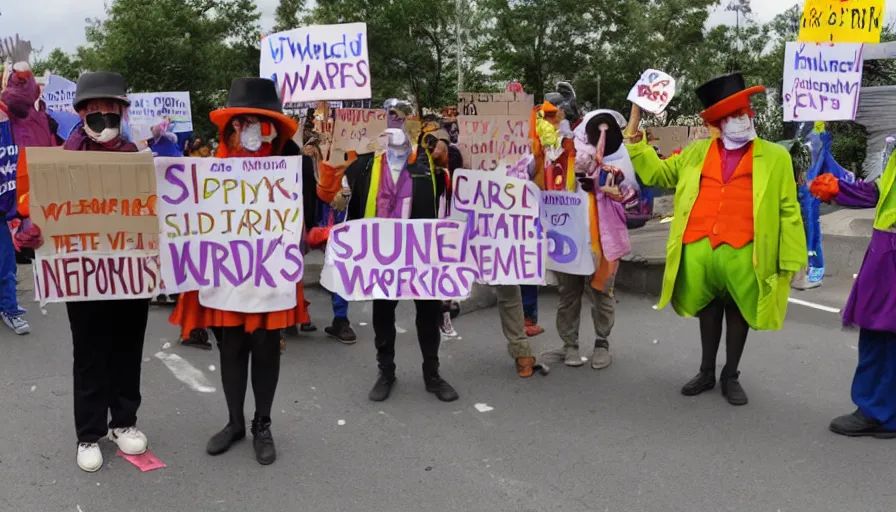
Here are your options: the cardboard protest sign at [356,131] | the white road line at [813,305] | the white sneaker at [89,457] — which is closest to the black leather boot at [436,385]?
→ the cardboard protest sign at [356,131]

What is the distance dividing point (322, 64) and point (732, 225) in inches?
124

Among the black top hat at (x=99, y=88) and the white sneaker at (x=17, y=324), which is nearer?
the black top hat at (x=99, y=88)

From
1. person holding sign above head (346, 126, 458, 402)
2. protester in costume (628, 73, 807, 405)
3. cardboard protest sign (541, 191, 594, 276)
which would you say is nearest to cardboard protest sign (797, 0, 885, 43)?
protester in costume (628, 73, 807, 405)

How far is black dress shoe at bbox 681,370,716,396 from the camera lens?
4.96 meters

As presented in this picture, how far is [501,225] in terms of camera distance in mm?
5066

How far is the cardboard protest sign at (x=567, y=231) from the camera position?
529 cm

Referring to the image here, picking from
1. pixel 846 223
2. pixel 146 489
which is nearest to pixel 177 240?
pixel 146 489

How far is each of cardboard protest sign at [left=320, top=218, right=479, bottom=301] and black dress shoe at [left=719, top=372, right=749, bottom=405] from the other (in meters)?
1.72

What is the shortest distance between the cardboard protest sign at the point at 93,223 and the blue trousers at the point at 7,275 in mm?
3238

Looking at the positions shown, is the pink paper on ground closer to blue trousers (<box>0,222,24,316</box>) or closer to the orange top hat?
blue trousers (<box>0,222,24,316</box>)

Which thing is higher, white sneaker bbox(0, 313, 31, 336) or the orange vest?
the orange vest

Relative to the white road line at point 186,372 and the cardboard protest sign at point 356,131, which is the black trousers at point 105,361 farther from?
the cardboard protest sign at point 356,131

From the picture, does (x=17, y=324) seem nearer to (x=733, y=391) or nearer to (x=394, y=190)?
(x=394, y=190)

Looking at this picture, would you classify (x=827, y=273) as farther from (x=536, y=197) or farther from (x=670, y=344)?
(x=536, y=197)
